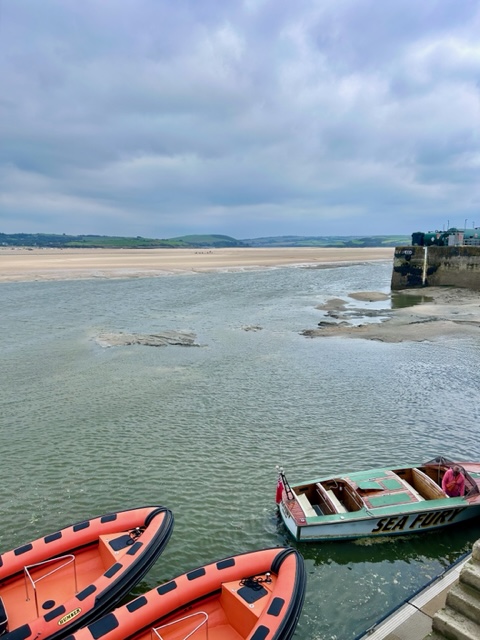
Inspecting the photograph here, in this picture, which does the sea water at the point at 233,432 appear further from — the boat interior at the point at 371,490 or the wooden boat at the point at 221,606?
the wooden boat at the point at 221,606

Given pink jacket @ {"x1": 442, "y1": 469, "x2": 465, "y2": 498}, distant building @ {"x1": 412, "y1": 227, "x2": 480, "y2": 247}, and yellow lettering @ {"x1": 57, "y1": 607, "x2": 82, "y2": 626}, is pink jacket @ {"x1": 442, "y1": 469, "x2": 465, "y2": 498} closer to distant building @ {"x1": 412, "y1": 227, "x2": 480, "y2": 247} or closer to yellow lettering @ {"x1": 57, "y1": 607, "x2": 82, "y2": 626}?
yellow lettering @ {"x1": 57, "y1": 607, "x2": 82, "y2": 626}

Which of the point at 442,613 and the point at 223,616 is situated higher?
the point at 442,613

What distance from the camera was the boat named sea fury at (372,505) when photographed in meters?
9.01

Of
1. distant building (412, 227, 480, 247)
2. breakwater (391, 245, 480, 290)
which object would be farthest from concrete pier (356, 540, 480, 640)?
distant building (412, 227, 480, 247)

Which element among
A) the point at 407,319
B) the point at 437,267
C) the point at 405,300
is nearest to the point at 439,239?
the point at 437,267

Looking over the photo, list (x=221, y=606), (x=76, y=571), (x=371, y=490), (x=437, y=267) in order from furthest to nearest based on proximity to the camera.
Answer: (x=437, y=267)
(x=371, y=490)
(x=76, y=571)
(x=221, y=606)

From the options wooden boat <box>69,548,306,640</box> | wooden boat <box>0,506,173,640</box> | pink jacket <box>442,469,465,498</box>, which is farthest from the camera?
pink jacket <box>442,469,465,498</box>

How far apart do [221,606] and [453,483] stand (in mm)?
5887

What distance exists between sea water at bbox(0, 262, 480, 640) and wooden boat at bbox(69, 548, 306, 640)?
1.10 meters

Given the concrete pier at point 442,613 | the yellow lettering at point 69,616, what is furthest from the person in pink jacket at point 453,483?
the yellow lettering at point 69,616

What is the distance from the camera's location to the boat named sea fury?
29.6 ft

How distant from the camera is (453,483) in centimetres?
963

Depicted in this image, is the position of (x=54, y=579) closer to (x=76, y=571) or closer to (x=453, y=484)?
(x=76, y=571)

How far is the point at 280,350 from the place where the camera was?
23.8 meters
